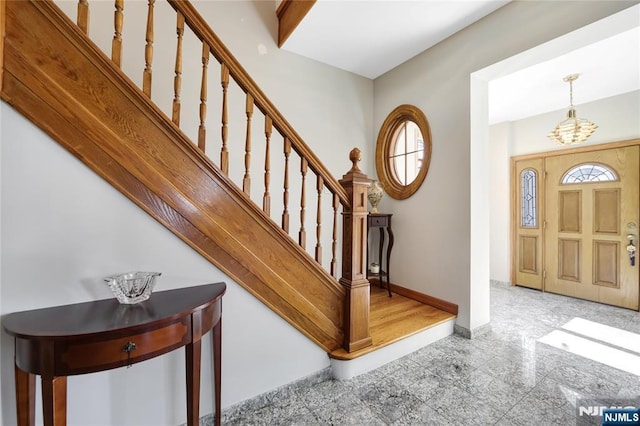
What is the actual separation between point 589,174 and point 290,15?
14.1ft

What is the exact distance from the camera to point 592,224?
3510 millimetres

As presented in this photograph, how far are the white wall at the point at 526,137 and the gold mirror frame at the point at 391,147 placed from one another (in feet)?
7.46

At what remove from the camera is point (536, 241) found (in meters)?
4.01

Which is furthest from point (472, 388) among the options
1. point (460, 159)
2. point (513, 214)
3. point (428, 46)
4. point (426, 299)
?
point (513, 214)

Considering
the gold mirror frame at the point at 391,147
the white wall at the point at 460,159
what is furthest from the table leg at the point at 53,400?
the gold mirror frame at the point at 391,147

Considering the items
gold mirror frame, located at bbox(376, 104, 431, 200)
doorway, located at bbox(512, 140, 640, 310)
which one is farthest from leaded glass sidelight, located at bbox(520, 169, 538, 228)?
gold mirror frame, located at bbox(376, 104, 431, 200)

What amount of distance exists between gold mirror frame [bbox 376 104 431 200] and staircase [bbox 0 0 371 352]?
1.29m

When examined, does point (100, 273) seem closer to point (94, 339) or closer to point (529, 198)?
point (94, 339)

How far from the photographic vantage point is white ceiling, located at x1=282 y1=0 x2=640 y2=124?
2252 mm

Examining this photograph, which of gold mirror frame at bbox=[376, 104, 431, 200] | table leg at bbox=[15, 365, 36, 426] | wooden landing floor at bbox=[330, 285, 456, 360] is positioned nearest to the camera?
table leg at bbox=[15, 365, 36, 426]

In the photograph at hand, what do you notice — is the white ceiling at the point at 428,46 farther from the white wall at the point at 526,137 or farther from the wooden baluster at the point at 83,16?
the wooden baluster at the point at 83,16

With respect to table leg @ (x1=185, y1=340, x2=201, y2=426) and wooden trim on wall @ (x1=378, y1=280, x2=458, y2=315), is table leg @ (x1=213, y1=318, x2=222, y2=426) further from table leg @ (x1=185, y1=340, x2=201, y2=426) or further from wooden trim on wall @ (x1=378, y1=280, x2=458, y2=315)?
wooden trim on wall @ (x1=378, y1=280, x2=458, y2=315)

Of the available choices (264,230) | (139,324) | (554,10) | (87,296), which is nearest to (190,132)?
(264,230)

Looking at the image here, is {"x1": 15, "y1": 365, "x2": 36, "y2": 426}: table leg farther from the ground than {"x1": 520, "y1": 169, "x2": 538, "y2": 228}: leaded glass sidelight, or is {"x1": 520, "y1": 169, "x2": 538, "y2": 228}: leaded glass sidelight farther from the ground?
{"x1": 520, "y1": 169, "x2": 538, "y2": 228}: leaded glass sidelight
